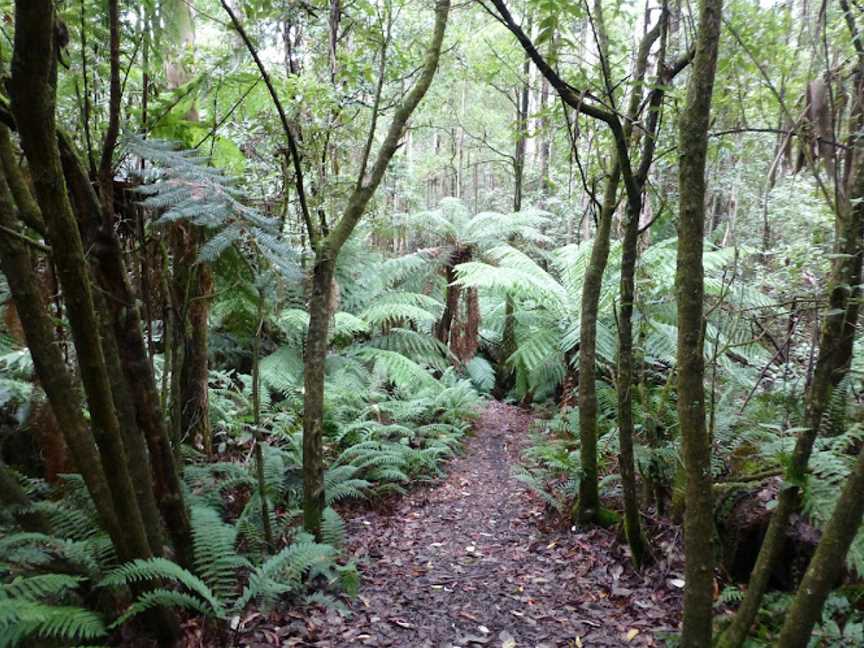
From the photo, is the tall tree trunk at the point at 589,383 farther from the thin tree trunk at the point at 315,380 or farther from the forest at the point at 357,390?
the thin tree trunk at the point at 315,380

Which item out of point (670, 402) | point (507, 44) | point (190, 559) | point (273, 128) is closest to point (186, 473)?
point (190, 559)

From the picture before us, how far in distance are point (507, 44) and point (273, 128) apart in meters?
5.57

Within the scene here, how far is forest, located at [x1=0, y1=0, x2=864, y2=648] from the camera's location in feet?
6.06

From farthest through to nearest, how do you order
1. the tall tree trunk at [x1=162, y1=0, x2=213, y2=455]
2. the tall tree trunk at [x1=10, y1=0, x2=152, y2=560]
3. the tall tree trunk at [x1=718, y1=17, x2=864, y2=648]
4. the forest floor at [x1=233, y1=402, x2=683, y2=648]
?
the tall tree trunk at [x1=162, y1=0, x2=213, y2=455], the forest floor at [x1=233, y1=402, x2=683, y2=648], the tall tree trunk at [x1=718, y1=17, x2=864, y2=648], the tall tree trunk at [x1=10, y1=0, x2=152, y2=560]

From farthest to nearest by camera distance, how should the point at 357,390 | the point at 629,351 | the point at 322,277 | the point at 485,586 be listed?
the point at 357,390, the point at 485,586, the point at 629,351, the point at 322,277

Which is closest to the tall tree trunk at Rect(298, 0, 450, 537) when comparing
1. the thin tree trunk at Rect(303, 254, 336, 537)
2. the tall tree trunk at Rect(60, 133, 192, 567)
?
the thin tree trunk at Rect(303, 254, 336, 537)

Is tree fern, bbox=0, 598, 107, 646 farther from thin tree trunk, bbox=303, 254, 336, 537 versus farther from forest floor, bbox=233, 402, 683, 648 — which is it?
thin tree trunk, bbox=303, 254, 336, 537

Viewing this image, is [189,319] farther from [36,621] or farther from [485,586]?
[485,586]

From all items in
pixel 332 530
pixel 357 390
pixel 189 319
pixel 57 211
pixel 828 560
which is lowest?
pixel 332 530

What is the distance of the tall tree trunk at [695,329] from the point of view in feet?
5.74

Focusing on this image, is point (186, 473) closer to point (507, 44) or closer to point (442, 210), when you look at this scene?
point (442, 210)

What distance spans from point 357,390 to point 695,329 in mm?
4357

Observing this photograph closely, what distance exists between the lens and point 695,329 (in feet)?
6.04

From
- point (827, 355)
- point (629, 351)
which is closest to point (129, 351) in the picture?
point (629, 351)
